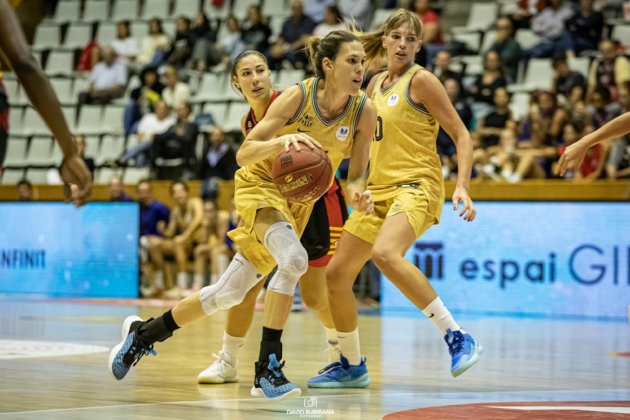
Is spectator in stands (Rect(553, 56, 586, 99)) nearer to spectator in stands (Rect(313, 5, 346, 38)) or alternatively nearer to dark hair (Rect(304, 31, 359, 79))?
spectator in stands (Rect(313, 5, 346, 38))

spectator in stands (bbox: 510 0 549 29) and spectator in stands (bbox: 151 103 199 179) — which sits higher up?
spectator in stands (bbox: 510 0 549 29)

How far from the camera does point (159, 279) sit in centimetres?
1450

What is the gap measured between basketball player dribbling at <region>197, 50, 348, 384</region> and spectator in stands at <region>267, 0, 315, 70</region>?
973 centimetres

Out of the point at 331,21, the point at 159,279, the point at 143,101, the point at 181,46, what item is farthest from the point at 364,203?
the point at 181,46

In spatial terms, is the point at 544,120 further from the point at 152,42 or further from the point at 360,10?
the point at 152,42

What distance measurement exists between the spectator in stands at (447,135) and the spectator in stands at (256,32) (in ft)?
13.2

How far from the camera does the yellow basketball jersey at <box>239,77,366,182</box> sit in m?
5.89

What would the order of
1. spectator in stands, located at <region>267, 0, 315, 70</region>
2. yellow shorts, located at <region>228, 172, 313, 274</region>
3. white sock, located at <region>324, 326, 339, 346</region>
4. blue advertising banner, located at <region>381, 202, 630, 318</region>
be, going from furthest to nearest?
spectator in stands, located at <region>267, 0, 315, 70</region> → blue advertising banner, located at <region>381, 202, 630, 318</region> → white sock, located at <region>324, 326, 339, 346</region> → yellow shorts, located at <region>228, 172, 313, 274</region>

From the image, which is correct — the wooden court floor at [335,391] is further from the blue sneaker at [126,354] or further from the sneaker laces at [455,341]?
the sneaker laces at [455,341]

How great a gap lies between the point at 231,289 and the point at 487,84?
30.0ft

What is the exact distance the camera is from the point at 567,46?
576 inches

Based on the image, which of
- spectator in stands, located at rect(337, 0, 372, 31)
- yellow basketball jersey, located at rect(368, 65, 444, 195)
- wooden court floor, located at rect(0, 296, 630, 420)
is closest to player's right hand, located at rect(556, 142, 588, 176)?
wooden court floor, located at rect(0, 296, 630, 420)

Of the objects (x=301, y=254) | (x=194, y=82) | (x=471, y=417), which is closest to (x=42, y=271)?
(x=194, y=82)

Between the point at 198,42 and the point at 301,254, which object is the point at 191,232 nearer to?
the point at 198,42
